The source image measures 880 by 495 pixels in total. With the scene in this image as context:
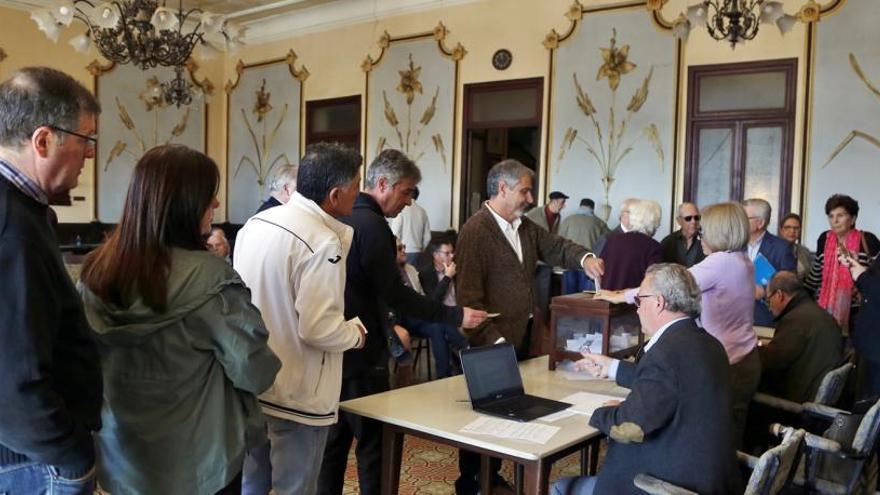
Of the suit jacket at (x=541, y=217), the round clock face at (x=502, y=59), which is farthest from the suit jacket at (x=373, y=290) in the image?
the round clock face at (x=502, y=59)

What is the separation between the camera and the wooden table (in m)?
2.18

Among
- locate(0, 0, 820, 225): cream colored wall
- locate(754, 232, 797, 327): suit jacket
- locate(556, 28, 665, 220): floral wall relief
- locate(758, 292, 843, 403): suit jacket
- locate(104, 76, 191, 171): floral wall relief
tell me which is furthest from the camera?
locate(104, 76, 191, 171): floral wall relief

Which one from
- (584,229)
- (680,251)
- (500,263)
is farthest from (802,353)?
(584,229)

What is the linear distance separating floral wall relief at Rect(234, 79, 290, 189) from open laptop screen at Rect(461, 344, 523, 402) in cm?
827

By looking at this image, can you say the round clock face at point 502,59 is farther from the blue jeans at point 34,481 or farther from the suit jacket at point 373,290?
the blue jeans at point 34,481

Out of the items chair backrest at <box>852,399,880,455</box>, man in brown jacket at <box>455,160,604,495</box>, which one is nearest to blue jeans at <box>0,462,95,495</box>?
man in brown jacket at <box>455,160,604,495</box>

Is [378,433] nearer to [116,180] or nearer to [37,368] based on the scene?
[37,368]

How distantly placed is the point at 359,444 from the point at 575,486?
0.77m

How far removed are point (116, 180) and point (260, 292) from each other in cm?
897

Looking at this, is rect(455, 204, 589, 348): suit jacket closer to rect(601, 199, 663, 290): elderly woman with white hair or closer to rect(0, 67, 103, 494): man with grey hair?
rect(601, 199, 663, 290): elderly woman with white hair

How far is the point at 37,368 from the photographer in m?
1.36

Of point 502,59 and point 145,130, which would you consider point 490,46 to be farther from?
point 145,130

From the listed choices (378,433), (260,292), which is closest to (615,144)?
(378,433)

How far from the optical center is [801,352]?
11.0 ft
